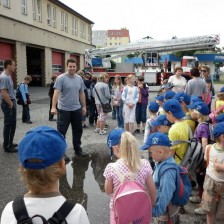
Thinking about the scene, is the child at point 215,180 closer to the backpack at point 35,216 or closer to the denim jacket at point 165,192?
the denim jacket at point 165,192

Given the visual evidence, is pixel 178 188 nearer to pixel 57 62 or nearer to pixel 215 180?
pixel 215 180

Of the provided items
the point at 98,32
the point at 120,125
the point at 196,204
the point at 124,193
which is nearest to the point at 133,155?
the point at 124,193

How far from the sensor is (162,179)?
2.51 meters

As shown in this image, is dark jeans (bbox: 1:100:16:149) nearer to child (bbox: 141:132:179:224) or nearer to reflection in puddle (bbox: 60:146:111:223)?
reflection in puddle (bbox: 60:146:111:223)

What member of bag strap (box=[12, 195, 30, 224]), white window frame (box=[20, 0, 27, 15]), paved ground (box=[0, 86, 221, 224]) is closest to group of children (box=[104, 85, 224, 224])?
paved ground (box=[0, 86, 221, 224])

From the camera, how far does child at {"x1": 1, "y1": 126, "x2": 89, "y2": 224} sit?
57.5 inches

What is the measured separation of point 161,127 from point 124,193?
2064mm

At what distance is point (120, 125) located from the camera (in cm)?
925

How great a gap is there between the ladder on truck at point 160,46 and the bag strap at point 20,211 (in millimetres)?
22085

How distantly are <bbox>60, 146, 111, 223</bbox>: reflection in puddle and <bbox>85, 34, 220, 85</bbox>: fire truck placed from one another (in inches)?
662

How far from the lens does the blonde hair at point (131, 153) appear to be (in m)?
2.32

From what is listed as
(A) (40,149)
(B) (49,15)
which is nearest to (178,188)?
(A) (40,149)

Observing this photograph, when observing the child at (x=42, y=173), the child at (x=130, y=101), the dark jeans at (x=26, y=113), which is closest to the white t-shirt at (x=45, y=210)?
the child at (x=42, y=173)

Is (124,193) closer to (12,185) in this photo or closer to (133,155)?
(133,155)
